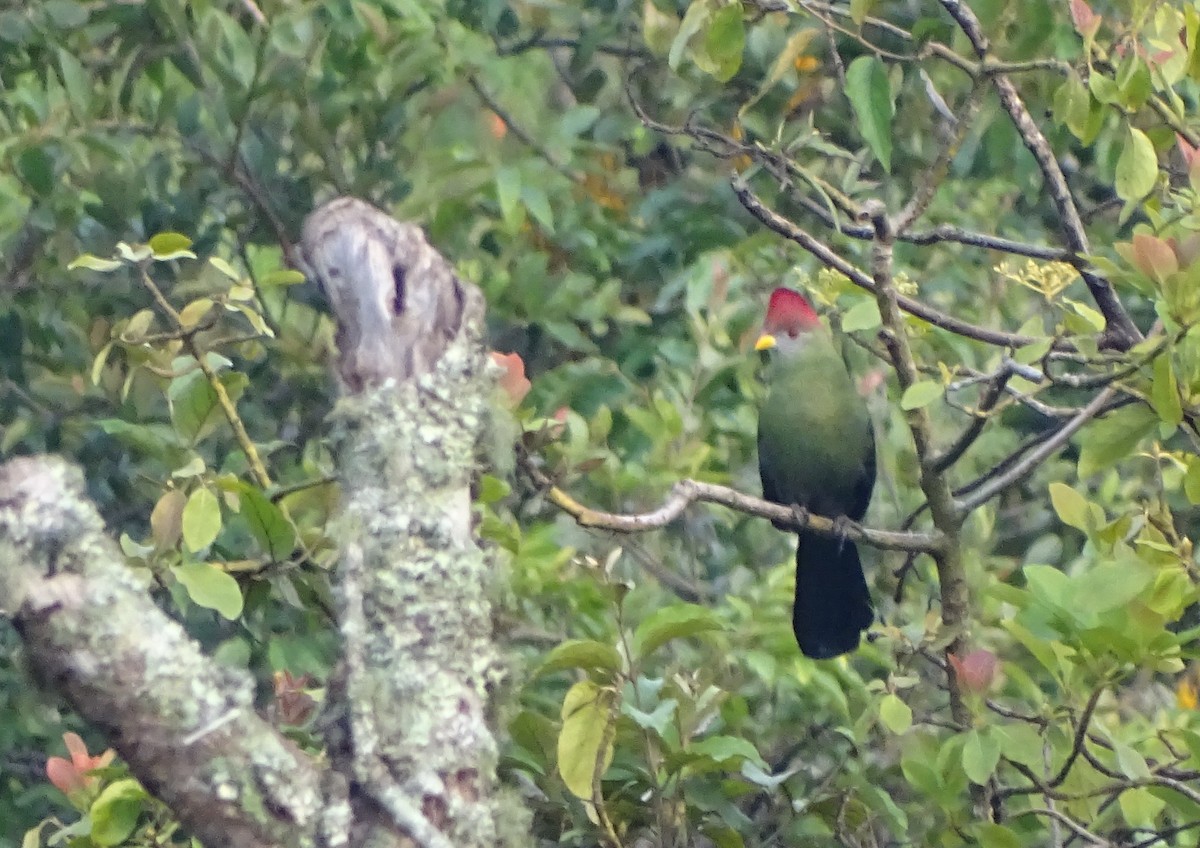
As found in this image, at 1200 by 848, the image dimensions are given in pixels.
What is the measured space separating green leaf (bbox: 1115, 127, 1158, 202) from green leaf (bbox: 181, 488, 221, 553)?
119 centimetres

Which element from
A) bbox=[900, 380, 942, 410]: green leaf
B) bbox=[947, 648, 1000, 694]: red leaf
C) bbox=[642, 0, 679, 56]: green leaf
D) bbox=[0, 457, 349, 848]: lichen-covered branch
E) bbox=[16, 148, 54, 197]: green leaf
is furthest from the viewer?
bbox=[642, 0, 679, 56]: green leaf

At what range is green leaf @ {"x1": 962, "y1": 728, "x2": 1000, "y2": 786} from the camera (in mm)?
1730

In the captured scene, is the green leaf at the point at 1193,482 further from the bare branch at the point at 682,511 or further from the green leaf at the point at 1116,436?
the bare branch at the point at 682,511

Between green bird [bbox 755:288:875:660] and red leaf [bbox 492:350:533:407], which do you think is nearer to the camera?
red leaf [bbox 492:350:533:407]

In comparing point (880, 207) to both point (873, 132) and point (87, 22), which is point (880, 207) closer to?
point (873, 132)

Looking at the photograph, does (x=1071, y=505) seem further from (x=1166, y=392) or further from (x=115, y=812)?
(x=115, y=812)

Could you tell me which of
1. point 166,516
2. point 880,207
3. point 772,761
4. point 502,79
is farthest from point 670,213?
point 166,516

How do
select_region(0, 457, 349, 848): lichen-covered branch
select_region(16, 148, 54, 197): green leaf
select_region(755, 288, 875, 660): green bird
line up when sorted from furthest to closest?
select_region(755, 288, 875, 660): green bird, select_region(16, 148, 54, 197): green leaf, select_region(0, 457, 349, 848): lichen-covered branch

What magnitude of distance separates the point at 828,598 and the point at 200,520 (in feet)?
4.42

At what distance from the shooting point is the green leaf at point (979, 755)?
173cm

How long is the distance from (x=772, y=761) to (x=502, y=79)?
4.56 feet

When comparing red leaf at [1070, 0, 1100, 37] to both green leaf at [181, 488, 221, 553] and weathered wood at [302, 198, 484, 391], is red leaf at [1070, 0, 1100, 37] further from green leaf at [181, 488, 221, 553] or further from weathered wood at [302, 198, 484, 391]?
green leaf at [181, 488, 221, 553]

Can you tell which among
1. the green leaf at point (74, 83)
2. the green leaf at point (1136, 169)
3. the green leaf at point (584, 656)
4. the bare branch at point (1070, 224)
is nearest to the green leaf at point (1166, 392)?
the green leaf at point (1136, 169)

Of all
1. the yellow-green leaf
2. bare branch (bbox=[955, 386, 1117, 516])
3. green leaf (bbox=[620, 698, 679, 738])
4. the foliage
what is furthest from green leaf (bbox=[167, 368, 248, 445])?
bare branch (bbox=[955, 386, 1117, 516])
